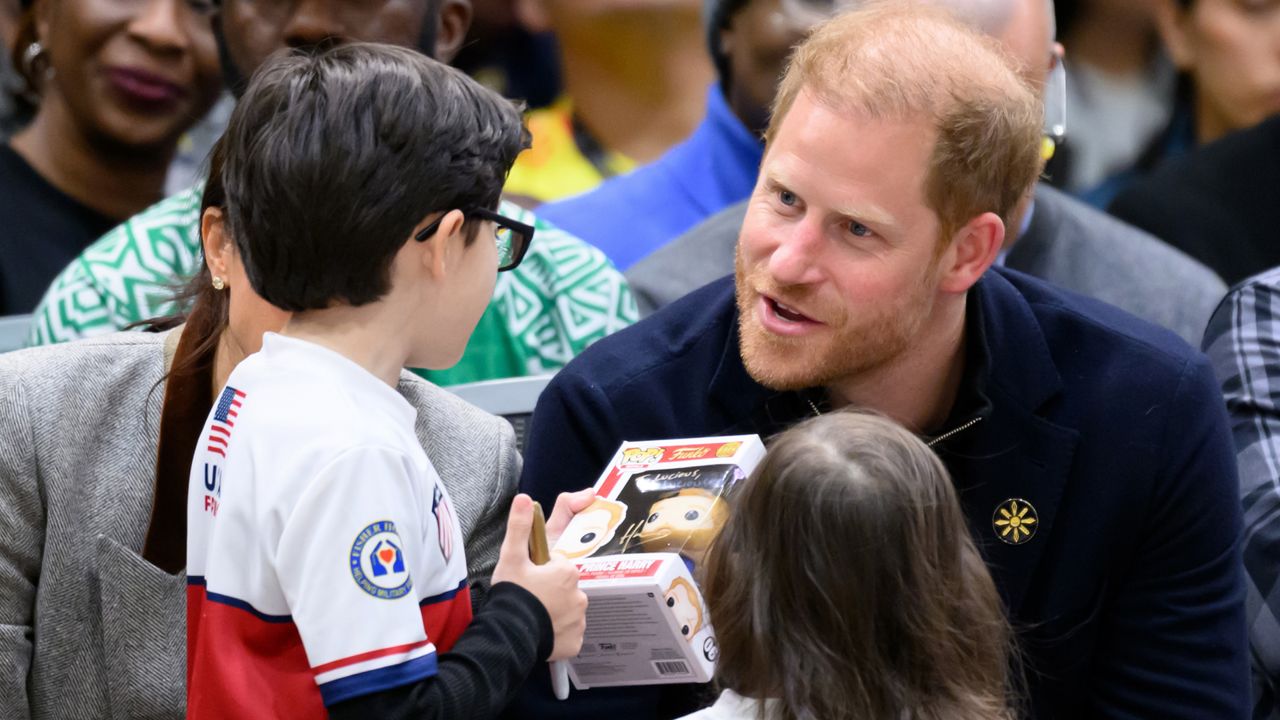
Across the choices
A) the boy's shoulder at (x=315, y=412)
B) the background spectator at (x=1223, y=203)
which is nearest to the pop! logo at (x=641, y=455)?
the boy's shoulder at (x=315, y=412)

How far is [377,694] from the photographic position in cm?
178

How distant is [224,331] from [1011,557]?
1119mm

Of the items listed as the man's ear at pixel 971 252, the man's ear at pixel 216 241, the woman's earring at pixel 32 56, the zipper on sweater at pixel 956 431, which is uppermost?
the man's ear at pixel 216 241

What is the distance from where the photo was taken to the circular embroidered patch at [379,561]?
5.79ft

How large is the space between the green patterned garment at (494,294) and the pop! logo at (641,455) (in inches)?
34.5

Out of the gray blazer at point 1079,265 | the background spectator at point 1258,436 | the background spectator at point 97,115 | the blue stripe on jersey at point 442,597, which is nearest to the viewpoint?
the blue stripe on jersey at point 442,597

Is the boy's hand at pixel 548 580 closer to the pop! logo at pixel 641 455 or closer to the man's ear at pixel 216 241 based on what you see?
the pop! logo at pixel 641 455

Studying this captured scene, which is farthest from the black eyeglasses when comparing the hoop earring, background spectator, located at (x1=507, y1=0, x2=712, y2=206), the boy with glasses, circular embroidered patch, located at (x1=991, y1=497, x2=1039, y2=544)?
background spectator, located at (x1=507, y1=0, x2=712, y2=206)

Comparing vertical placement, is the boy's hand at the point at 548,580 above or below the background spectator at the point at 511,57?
above

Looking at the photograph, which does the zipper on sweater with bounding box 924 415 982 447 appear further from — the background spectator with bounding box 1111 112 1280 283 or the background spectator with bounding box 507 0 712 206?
the background spectator with bounding box 507 0 712 206

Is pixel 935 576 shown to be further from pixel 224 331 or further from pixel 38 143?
pixel 38 143

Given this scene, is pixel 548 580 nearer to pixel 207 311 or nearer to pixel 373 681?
pixel 373 681

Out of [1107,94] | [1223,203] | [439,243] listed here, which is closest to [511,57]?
[1107,94]

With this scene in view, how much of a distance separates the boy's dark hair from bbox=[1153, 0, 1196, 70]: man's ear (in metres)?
3.17
